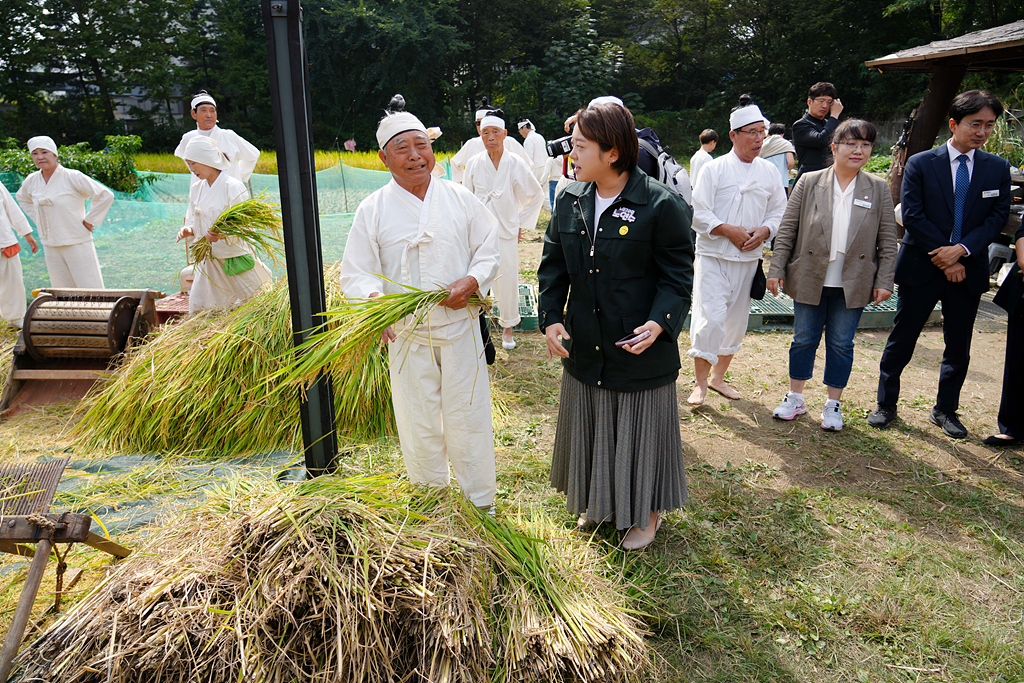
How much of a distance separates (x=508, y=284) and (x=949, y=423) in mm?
3457

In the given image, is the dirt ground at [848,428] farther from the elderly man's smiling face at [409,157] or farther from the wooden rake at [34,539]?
the wooden rake at [34,539]

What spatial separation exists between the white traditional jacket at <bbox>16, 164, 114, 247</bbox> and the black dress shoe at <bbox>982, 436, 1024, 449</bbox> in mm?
7547

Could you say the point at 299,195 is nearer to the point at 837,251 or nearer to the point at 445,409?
the point at 445,409

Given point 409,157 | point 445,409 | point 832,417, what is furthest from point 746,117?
point 445,409

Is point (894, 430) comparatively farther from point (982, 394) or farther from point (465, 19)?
point (465, 19)

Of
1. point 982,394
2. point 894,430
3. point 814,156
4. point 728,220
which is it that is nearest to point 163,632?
point 728,220

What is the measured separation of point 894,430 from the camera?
13.9 ft

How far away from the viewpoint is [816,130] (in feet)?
20.8

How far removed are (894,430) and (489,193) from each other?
12.0 feet

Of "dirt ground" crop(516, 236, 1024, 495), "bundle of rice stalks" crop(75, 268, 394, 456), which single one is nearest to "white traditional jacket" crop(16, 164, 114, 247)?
"bundle of rice stalks" crop(75, 268, 394, 456)

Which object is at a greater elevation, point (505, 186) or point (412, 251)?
point (505, 186)

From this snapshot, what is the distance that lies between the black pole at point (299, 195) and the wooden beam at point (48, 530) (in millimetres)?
902

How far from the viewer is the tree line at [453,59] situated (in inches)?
948

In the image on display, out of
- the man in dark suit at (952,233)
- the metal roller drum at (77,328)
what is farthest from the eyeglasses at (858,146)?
the metal roller drum at (77,328)
